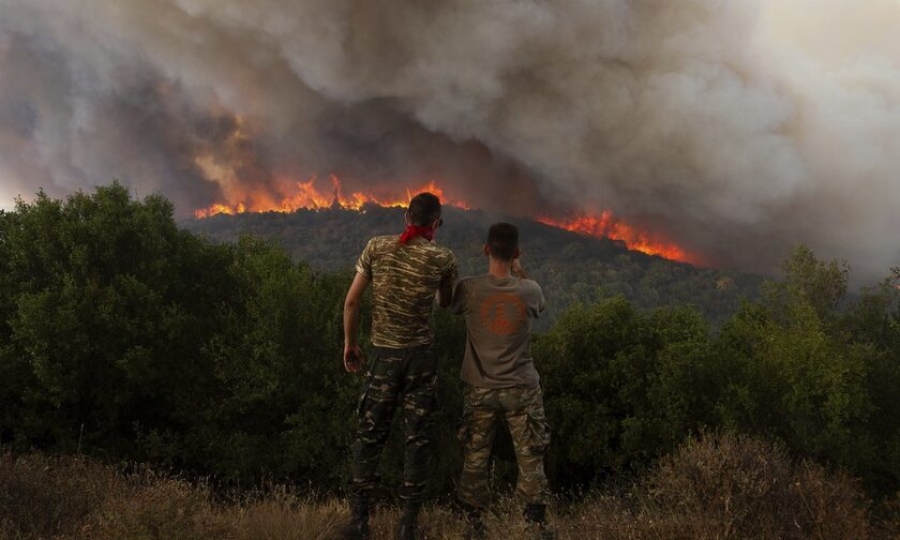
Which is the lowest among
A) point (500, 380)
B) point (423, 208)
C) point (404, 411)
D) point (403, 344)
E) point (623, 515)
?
point (623, 515)

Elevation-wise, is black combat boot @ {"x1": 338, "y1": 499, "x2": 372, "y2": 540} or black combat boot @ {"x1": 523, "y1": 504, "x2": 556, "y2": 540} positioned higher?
black combat boot @ {"x1": 523, "y1": 504, "x2": 556, "y2": 540}

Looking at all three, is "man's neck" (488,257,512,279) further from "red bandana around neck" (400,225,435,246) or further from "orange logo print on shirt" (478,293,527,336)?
"red bandana around neck" (400,225,435,246)

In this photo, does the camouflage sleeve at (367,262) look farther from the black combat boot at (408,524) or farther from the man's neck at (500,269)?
the black combat boot at (408,524)

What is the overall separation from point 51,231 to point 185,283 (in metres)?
5.21

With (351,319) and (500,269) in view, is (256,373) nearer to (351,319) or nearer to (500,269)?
(351,319)

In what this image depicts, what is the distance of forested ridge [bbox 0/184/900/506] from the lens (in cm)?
1688

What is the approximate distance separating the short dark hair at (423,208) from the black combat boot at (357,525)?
2736 mm

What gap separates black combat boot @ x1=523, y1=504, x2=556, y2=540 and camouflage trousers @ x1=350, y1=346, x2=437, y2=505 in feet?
3.39

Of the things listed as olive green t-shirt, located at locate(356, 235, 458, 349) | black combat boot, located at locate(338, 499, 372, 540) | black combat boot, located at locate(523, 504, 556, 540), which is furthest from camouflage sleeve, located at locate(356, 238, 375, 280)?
black combat boot, located at locate(523, 504, 556, 540)

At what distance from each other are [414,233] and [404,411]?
1.67 metres

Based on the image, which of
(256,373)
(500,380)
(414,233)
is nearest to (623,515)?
(500,380)

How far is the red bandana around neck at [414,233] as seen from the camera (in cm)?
529

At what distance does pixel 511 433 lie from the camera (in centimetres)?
553

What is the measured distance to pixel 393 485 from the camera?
16.7 m
